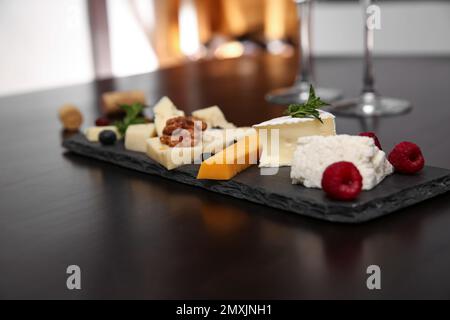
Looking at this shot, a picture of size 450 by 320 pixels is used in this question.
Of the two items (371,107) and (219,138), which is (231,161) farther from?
(371,107)

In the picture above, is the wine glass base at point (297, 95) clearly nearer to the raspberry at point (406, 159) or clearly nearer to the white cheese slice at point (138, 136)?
the white cheese slice at point (138, 136)

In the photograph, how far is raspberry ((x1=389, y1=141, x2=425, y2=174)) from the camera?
3.22 feet

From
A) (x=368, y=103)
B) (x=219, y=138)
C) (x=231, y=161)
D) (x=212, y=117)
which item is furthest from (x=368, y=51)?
(x=231, y=161)

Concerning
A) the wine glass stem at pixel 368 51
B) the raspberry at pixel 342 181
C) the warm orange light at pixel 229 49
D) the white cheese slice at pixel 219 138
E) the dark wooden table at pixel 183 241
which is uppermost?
the warm orange light at pixel 229 49

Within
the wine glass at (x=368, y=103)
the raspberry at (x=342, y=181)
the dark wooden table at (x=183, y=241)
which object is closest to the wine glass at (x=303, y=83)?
the wine glass at (x=368, y=103)

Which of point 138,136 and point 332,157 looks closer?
point 332,157

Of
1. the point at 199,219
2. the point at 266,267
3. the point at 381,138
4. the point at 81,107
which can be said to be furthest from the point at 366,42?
the point at 266,267

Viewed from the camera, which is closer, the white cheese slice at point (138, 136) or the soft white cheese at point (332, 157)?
the soft white cheese at point (332, 157)

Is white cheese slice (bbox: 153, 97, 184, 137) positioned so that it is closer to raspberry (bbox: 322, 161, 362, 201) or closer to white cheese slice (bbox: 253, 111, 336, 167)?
white cheese slice (bbox: 253, 111, 336, 167)

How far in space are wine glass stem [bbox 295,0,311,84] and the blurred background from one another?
2710mm

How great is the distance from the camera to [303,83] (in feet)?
6.30

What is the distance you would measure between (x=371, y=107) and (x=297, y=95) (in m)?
0.28

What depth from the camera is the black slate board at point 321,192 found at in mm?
871

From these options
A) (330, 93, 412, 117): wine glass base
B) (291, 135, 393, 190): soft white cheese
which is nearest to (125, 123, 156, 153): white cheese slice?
(291, 135, 393, 190): soft white cheese
